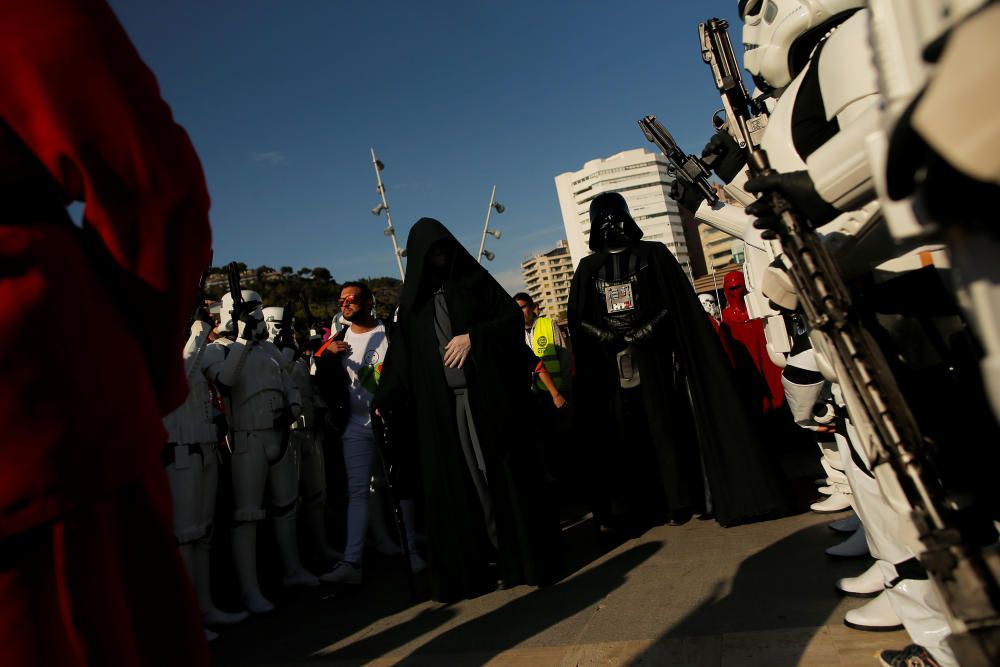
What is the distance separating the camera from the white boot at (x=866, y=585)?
8.68ft

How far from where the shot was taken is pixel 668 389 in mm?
4500

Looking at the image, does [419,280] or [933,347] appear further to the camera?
[419,280]

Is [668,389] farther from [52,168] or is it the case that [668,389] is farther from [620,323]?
[52,168]

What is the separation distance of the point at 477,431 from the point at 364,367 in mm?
1533

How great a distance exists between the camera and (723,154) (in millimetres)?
2211

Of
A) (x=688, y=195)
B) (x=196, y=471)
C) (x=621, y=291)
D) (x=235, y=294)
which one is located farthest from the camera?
(x=235, y=294)

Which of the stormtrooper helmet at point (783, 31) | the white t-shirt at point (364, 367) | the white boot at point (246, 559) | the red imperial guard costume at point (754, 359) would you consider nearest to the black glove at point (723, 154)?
the stormtrooper helmet at point (783, 31)

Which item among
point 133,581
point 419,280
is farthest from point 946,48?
point 419,280

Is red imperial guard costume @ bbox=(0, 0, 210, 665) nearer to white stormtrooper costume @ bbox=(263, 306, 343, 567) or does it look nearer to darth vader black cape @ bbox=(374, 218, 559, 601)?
darth vader black cape @ bbox=(374, 218, 559, 601)

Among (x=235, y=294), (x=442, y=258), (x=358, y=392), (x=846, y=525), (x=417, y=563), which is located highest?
(x=235, y=294)

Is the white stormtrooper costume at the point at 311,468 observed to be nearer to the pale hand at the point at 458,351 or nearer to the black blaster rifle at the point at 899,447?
the pale hand at the point at 458,351

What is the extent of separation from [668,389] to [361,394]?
7.66ft

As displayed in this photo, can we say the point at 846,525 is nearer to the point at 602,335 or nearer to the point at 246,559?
the point at 602,335

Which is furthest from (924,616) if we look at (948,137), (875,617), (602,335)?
(602,335)
